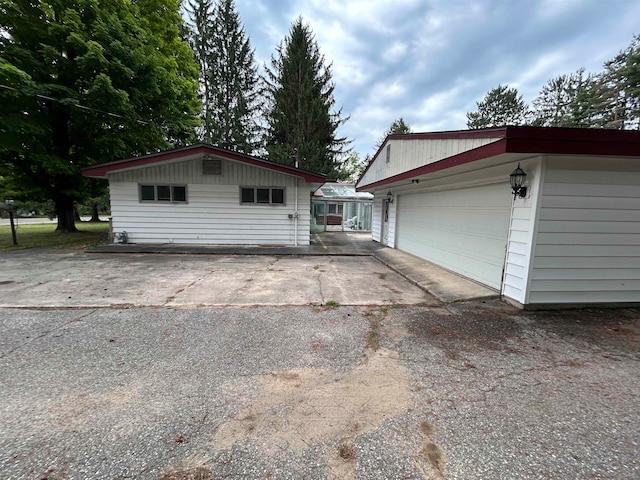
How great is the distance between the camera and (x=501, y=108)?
102 ft

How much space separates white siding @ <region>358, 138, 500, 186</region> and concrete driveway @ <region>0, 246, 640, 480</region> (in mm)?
2809

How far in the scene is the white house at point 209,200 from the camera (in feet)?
33.2

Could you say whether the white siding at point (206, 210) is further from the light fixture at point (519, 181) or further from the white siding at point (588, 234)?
the white siding at point (588, 234)

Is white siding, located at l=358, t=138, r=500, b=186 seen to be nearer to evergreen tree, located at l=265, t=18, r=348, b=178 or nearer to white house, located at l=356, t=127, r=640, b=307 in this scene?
white house, located at l=356, t=127, r=640, b=307

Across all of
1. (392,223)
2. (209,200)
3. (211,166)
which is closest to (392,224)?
(392,223)

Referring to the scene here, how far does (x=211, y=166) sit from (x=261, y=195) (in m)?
2.00

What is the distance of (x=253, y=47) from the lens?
24281mm

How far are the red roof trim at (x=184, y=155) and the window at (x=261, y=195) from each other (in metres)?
0.87

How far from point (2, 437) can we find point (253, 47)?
2878 cm

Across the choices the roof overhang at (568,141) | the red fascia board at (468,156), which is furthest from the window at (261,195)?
the roof overhang at (568,141)

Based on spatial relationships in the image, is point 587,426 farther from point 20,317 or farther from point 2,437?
point 20,317

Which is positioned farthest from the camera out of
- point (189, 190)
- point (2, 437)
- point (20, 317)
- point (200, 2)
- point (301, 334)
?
point (200, 2)

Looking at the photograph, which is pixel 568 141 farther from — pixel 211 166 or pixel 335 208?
pixel 335 208

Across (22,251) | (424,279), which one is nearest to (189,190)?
(22,251)
